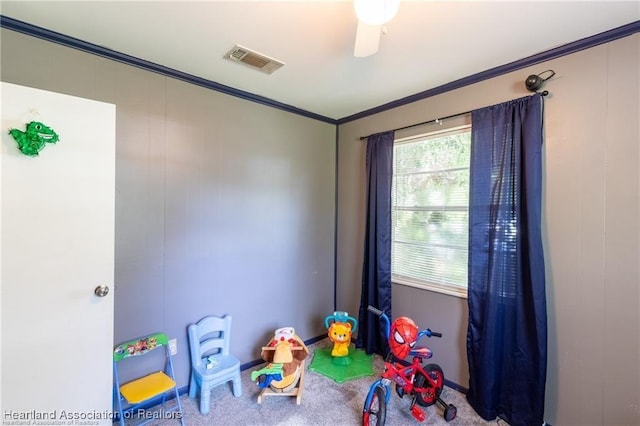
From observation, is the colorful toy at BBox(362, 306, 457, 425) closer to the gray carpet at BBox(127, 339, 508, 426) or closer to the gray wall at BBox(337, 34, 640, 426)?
the gray carpet at BBox(127, 339, 508, 426)

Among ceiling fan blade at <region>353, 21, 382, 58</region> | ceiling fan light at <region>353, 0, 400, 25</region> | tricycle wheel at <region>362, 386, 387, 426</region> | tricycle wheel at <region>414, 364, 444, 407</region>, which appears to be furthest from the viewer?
tricycle wheel at <region>414, 364, 444, 407</region>

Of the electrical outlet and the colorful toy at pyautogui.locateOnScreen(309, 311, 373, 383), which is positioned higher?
the electrical outlet

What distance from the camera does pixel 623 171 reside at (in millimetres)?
1582

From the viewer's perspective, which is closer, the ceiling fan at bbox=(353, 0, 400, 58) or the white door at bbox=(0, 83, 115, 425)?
the ceiling fan at bbox=(353, 0, 400, 58)

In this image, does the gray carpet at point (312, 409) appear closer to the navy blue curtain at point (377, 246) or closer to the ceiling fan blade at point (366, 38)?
the navy blue curtain at point (377, 246)

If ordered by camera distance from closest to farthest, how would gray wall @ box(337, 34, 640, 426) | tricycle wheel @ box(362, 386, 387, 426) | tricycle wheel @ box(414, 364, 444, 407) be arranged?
1. gray wall @ box(337, 34, 640, 426)
2. tricycle wheel @ box(362, 386, 387, 426)
3. tricycle wheel @ box(414, 364, 444, 407)

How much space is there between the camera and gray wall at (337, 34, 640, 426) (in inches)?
61.6

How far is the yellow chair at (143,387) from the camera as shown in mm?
1774

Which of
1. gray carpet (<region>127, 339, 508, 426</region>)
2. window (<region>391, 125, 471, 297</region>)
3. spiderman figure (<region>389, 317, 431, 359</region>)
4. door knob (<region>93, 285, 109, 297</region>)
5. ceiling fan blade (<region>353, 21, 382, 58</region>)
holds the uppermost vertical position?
ceiling fan blade (<region>353, 21, 382, 58</region>)

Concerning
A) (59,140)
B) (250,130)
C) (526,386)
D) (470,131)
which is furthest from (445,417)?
(59,140)

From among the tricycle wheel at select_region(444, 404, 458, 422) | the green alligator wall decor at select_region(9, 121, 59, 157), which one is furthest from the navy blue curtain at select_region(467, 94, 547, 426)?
the green alligator wall decor at select_region(9, 121, 59, 157)

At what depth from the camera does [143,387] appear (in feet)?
6.05

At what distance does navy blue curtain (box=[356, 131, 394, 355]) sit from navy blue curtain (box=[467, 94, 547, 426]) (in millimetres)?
735

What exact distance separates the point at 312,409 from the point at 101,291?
153 cm
